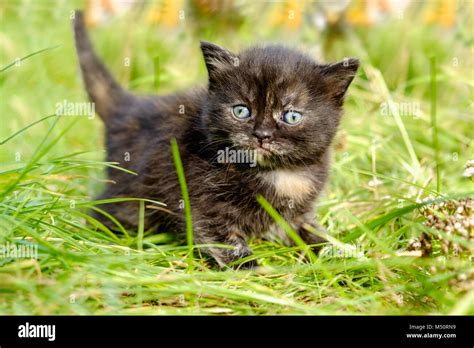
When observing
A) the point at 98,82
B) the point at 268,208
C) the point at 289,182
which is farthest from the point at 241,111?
the point at 98,82

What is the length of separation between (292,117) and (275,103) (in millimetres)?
109

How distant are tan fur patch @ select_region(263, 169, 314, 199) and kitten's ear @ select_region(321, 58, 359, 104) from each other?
44 cm

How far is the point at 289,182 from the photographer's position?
2.92m

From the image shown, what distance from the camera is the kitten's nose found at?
2.61 m

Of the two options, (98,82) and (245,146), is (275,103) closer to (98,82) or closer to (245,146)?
(245,146)

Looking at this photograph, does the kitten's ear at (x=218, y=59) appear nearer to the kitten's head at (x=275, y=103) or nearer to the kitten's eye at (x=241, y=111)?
the kitten's head at (x=275, y=103)

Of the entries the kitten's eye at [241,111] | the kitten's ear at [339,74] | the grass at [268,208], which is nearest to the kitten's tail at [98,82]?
the grass at [268,208]

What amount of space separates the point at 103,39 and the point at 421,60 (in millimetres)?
3460

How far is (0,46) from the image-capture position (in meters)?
5.50

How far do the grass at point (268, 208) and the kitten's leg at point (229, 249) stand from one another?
2.9 inches

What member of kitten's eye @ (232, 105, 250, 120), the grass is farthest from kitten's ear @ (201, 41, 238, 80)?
the grass

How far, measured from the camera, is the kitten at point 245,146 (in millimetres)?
2717
